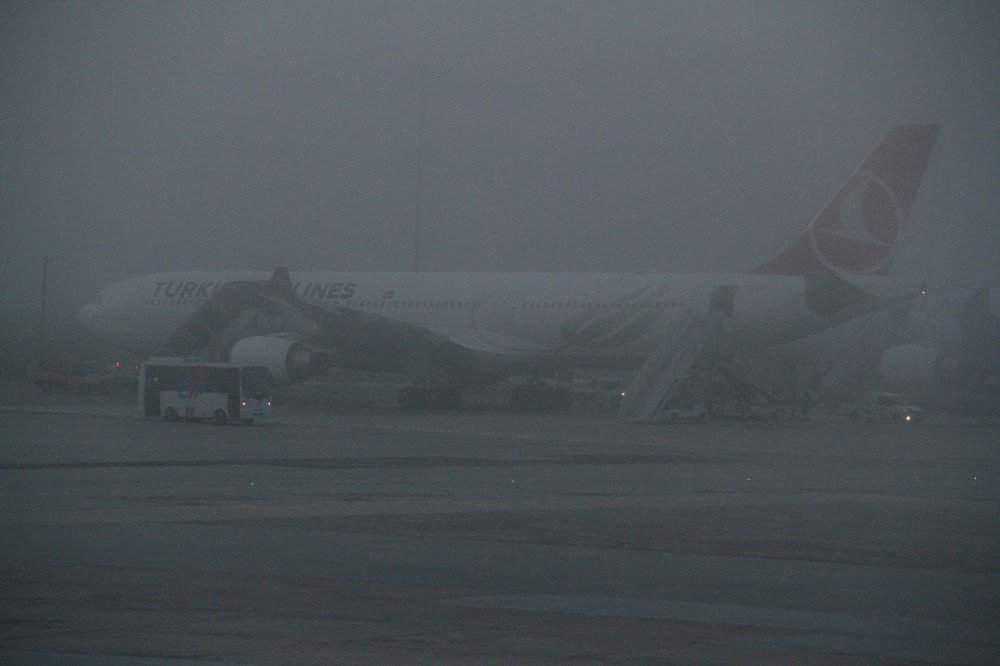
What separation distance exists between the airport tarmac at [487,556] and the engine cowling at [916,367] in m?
23.1

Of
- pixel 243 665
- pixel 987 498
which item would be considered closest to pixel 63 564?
pixel 243 665

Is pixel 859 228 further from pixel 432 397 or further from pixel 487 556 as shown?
pixel 487 556

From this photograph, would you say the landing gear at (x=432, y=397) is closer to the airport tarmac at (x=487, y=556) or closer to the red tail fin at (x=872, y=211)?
the red tail fin at (x=872, y=211)

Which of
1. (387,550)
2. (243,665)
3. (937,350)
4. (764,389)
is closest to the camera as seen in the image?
(243,665)

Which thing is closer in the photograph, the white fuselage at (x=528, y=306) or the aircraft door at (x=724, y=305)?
the white fuselage at (x=528, y=306)

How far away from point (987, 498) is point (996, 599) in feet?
34.9

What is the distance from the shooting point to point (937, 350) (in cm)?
5391

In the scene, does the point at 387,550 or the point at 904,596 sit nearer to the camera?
the point at 904,596

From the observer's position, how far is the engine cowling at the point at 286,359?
4944cm

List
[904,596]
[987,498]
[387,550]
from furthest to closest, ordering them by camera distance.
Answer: [987,498] → [387,550] → [904,596]

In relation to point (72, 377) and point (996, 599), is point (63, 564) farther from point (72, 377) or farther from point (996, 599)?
point (72, 377)

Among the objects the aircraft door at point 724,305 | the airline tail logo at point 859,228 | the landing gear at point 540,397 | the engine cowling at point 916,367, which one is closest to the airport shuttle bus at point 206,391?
the landing gear at point 540,397

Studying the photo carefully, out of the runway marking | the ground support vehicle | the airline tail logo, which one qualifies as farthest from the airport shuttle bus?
the ground support vehicle

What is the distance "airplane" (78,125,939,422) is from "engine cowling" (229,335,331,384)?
0.16 ft
